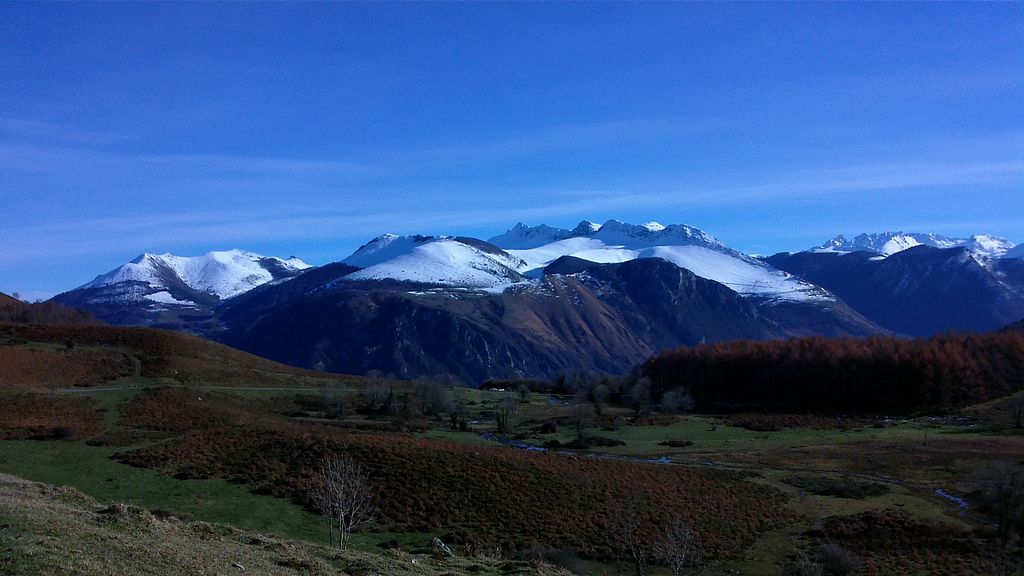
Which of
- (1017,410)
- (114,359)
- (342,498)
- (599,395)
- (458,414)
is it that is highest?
(114,359)

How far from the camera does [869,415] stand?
13888 cm

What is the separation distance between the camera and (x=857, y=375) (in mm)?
157250

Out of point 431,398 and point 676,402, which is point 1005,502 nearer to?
point 431,398

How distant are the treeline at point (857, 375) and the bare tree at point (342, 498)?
121533 millimetres

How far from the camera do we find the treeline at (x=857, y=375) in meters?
144

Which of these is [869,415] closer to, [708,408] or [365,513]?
[708,408]

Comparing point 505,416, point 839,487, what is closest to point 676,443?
point 505,416

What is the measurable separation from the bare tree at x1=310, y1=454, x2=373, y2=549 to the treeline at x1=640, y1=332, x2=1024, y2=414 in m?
122

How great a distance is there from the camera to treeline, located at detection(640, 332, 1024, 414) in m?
144

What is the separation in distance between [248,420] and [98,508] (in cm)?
5104

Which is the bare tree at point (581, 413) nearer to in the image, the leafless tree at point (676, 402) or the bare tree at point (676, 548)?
the leafless tree at point (676, 402)

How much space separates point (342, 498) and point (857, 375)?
149 m

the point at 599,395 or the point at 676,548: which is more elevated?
the point at 676,548

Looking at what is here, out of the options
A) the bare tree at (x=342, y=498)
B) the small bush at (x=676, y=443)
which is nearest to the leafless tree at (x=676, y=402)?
→ the small bush at (x=676, y=443)
